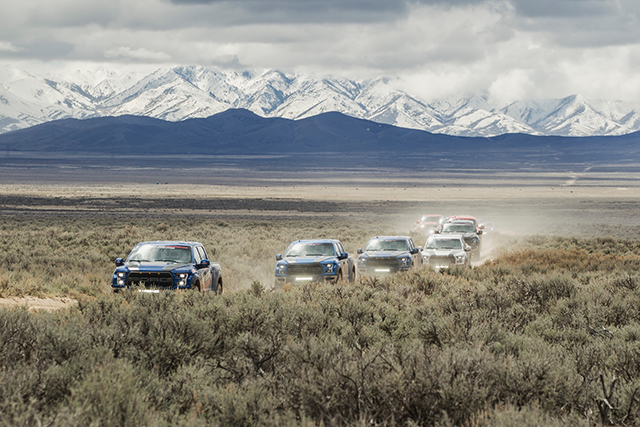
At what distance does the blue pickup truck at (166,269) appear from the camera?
48.0 ft

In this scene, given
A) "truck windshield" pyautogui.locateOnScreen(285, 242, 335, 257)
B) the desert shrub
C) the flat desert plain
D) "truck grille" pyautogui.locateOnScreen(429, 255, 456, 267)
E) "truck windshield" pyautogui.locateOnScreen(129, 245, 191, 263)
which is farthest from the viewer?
the flat desert plain

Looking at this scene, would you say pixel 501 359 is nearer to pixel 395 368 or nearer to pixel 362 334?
pixel 395 368

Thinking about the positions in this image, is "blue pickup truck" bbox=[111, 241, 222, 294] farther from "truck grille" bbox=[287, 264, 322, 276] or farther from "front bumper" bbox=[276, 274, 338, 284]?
"truck grille" bbox=[287, 264, 322, 276]

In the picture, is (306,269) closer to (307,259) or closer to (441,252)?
(307,259)

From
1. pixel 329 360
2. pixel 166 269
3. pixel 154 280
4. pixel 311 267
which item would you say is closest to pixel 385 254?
pixel 311 267

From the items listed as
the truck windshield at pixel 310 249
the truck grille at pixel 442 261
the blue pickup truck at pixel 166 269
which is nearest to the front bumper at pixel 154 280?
the blue pickup truck at pixel 166 269

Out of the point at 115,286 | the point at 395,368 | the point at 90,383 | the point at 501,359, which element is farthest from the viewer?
the point at 115,286

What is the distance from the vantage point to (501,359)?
7.22m

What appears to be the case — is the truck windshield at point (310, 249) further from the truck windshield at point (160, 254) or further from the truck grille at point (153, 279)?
the truck grille at point (153, 279)

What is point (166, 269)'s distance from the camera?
14719mm

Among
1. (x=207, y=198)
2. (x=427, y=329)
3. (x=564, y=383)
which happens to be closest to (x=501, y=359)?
(x=564, y=383)

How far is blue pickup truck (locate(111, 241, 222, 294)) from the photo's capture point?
14633 mm

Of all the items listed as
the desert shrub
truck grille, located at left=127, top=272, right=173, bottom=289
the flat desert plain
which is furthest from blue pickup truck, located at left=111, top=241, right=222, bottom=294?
the desert shrub

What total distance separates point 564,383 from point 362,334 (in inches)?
122
